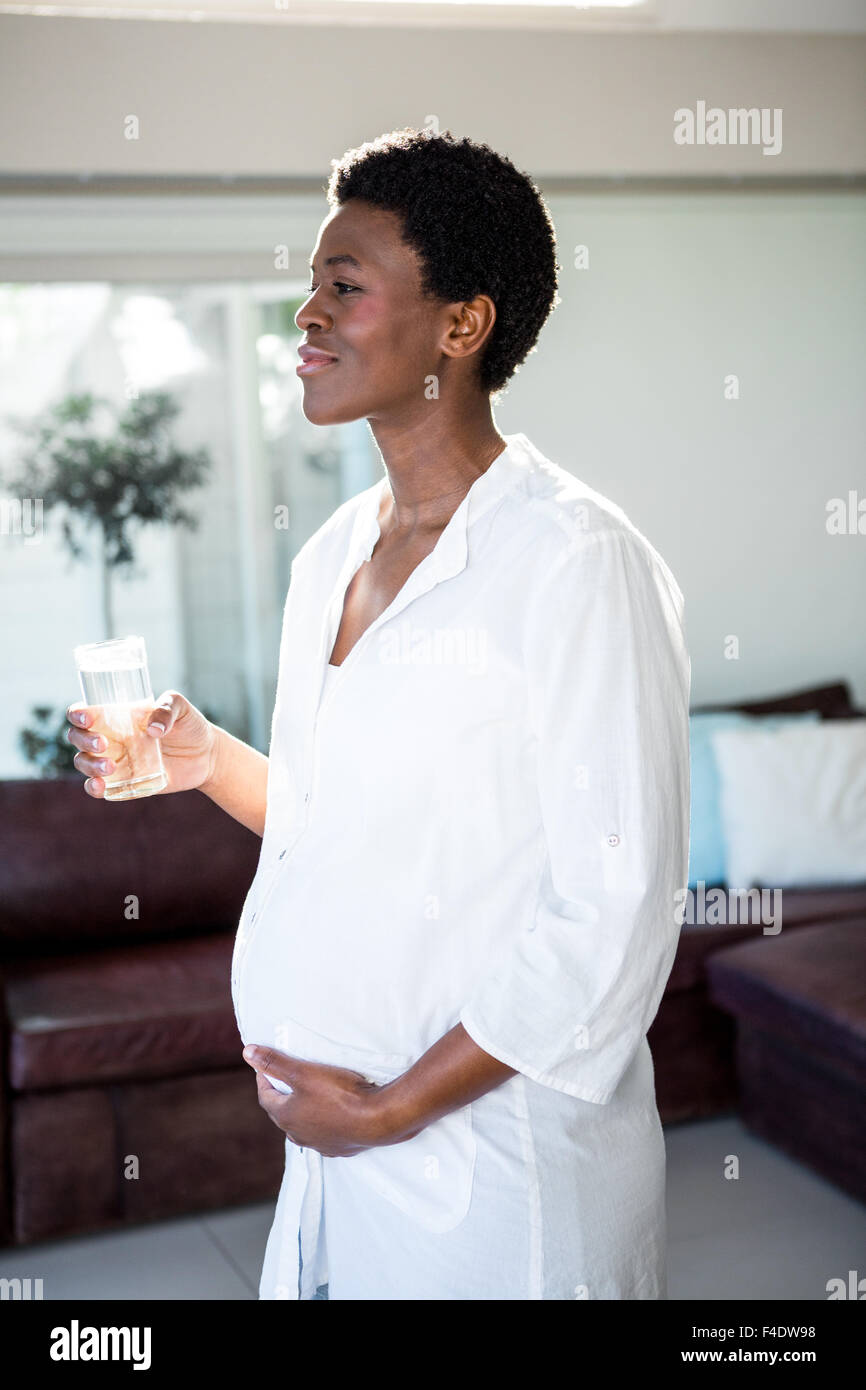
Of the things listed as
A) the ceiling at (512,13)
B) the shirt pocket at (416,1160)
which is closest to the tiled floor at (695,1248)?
the shirt pocket at (416,1160)

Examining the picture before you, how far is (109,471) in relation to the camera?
13.4 ft

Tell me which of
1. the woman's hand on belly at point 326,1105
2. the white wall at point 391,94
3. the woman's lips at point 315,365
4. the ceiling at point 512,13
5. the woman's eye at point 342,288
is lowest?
the woman's hand on belly at point 326,1105

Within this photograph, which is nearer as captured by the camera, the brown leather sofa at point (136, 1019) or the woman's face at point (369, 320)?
the woman's face at point (369, 320)

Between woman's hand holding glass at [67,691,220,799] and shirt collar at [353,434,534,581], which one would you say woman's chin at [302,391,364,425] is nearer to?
shirt collar at [353,434,534,581]

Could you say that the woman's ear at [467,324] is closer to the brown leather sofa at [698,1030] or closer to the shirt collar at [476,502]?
the shirt collar at [476,502]

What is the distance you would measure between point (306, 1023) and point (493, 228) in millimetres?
739

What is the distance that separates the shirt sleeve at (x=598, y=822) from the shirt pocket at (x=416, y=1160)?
4.7 inches

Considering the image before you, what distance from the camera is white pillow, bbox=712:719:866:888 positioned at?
351cm

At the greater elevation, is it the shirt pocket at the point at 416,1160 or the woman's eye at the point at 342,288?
the woman's eye at the point at 342,288

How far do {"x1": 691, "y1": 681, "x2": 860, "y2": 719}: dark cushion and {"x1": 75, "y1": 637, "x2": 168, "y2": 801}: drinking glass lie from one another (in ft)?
8.75

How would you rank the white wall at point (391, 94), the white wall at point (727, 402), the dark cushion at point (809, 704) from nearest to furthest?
1. the white wall at point (391, 94)
2. the dark cushion at point (809, 704)
3. the white wall at point (727, 402)

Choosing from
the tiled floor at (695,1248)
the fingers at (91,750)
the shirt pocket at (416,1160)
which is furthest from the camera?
the tiled floor at (695,1248)

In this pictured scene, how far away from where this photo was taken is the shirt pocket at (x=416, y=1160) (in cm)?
119

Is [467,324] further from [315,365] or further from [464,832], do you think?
[464,832]
